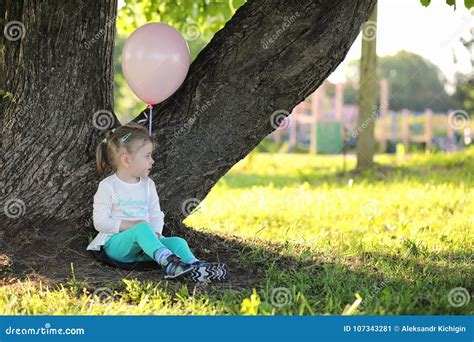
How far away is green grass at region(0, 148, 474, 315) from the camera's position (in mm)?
3119

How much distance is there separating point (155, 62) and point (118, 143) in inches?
19.3

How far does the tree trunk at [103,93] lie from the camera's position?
3885mm

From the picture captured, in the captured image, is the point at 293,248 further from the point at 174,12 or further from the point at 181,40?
the point at 174,12

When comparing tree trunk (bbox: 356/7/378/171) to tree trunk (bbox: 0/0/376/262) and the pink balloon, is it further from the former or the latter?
the pink balloon

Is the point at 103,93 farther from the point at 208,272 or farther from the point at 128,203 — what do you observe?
the point at 208,272

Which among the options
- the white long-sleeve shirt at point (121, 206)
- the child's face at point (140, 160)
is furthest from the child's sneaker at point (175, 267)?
the child's face at point (140, 160)

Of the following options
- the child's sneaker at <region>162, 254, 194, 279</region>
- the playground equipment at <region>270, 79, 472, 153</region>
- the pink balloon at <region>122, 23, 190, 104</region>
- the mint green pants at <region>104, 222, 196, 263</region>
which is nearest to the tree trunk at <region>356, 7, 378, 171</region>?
the pink balloon at <region>122, 23, 190, 104</region>

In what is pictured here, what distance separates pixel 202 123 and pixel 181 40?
18.4 inches

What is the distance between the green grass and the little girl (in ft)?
0.99

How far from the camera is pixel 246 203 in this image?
21.3ft

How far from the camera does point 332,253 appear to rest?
169 inches

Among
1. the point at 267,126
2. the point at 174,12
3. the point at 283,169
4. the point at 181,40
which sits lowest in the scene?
the point at 283,169

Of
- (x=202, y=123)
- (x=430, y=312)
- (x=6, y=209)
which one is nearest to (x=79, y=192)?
(x=6, y=209)

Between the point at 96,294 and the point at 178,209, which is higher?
the point at 178,209
